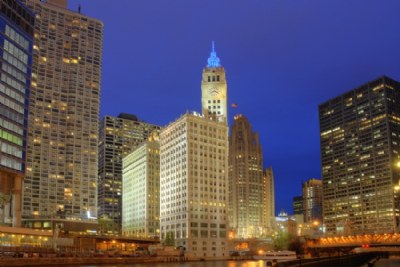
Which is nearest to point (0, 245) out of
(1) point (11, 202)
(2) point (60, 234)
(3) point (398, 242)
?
(1) point (11, 202)

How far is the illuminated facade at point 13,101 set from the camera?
146 m

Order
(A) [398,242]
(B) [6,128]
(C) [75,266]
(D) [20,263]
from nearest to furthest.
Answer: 1. (D) [20,263]
2. (C) [75,266]
3. (B) [6,128]
4. (A) [398,242]

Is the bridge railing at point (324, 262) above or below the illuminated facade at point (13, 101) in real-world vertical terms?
below

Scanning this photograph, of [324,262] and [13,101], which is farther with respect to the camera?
[13,101]

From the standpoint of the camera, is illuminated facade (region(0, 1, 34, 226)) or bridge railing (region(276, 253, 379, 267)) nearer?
bridge railing (region(276, 253, 379, 267))

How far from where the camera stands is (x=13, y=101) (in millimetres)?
149375

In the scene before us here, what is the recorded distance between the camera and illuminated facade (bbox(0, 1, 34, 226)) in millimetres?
145625

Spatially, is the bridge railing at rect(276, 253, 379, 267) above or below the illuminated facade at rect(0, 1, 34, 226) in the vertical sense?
below

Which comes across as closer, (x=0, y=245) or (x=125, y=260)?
(x=0, y=245)

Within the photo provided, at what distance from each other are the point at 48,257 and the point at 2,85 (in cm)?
4805

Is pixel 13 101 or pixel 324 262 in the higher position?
pixel 13 101

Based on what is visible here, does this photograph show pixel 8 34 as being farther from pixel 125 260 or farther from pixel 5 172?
pixel 125 260

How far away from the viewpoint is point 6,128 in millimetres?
145000

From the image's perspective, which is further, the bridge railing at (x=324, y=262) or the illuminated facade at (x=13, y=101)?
the illuminated facade at (x=13, y=101)
